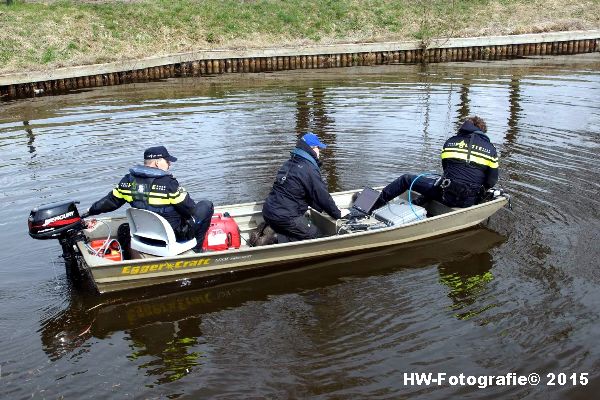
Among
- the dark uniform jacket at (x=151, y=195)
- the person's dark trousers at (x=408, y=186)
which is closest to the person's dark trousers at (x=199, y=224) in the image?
the dark uniform jacket at (x=151, y=195)

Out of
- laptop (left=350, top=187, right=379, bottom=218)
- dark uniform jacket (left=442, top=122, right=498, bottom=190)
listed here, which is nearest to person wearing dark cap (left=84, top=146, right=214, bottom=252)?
laptop (left=350, top=187, right=379, bottom=218)

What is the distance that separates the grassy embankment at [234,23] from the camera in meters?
24.2

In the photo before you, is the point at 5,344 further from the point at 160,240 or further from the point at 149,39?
the point at 149,39

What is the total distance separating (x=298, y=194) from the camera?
8.12m

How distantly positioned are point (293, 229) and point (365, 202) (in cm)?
169

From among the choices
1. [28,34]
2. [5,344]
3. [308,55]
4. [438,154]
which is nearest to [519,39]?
[308,55]

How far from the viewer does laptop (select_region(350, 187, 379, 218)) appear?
9.30m

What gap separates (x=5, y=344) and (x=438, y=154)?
9.00 meters

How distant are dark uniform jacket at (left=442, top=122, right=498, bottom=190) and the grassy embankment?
18.0 meters

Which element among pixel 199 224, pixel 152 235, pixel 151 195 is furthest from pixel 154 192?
pixel 199 224

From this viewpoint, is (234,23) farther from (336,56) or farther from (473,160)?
(473,160)

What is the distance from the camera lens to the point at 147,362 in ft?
20.5

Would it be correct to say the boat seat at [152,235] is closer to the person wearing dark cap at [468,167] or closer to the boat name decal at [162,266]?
the boat name decal at [162,266]

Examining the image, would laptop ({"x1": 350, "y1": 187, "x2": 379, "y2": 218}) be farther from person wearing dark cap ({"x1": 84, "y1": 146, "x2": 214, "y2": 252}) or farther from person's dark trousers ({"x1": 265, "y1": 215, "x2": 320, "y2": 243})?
person wearing dark cap ({"x1": 84, "y1": 146, "x2": 214, "y2": 252})
